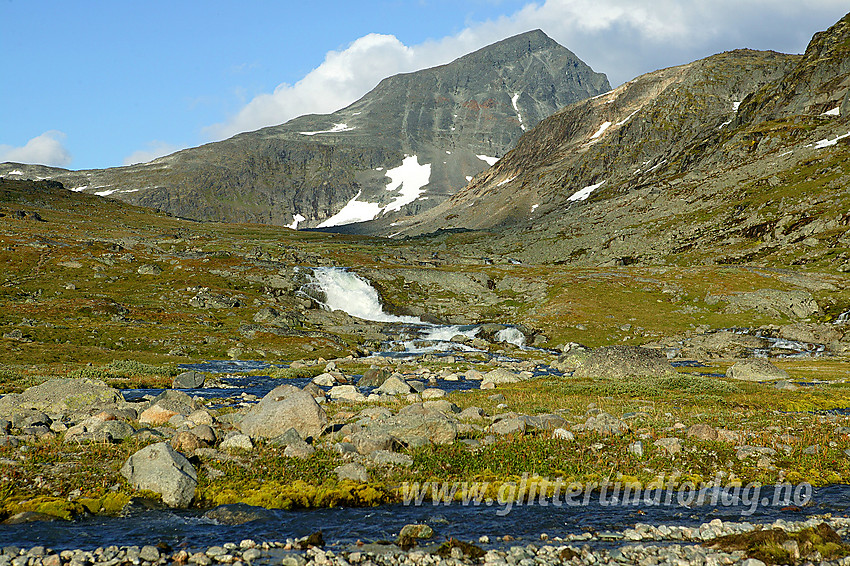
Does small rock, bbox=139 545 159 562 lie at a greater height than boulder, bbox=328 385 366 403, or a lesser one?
greater

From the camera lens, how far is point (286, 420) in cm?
2388

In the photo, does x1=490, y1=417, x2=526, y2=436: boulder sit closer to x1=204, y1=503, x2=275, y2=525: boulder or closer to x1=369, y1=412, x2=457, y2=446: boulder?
x1=369, y1=412, x2=457, y2=446: boulder

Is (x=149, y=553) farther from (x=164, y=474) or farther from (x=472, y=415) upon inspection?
(x=472, y=415)

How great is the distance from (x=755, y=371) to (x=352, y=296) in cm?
7498

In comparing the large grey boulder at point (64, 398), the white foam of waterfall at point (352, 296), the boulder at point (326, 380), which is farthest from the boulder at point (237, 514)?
the white foam of waterfall at point (352, 296)

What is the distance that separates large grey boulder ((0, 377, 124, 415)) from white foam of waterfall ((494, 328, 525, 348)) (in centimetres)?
6259

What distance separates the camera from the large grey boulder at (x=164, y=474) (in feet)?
53.8

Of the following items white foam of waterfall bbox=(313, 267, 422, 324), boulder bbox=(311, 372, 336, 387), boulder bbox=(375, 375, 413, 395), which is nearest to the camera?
boulder bbox=(375, 375, 413, 395)

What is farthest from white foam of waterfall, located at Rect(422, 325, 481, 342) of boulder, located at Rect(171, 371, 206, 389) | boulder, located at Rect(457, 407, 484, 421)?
boulder, located at Rect(457, 407, 484, 421)

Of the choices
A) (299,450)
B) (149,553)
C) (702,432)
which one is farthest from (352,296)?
(149,553)

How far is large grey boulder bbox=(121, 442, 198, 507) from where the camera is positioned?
1639 centimetres

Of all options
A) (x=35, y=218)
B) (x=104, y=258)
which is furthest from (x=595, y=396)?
(x=35, y=218)

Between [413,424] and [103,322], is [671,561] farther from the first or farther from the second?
[103,322]

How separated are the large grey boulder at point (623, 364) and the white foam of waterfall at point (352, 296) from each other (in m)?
49.3
